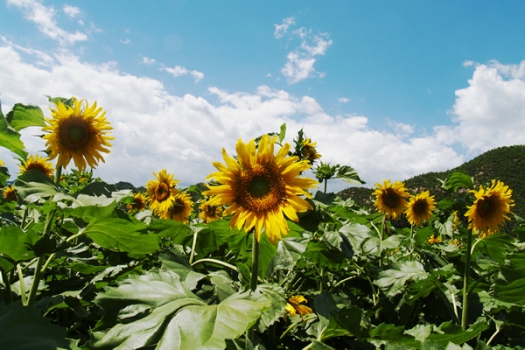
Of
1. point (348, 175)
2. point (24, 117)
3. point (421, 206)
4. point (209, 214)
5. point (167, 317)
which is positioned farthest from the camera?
point (421, 206)

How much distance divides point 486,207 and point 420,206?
311 cm

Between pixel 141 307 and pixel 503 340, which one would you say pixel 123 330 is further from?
pixel 503 340

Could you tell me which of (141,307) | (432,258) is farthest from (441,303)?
(141,307)

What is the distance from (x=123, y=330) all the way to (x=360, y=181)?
253cm

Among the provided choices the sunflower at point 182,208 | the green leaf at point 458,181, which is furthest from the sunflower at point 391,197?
the green leaf at point 458,181

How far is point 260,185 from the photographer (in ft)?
6.61

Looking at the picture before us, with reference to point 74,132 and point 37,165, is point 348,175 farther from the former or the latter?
point 37,165

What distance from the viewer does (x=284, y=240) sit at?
2.29 m

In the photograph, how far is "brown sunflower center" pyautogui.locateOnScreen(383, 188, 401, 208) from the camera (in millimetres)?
6039

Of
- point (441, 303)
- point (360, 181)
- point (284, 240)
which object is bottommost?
point (441, 303)

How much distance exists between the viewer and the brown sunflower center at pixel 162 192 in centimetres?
429

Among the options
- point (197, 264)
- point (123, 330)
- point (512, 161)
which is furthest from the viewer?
point (512, 161)

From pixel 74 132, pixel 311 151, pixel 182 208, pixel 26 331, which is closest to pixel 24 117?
pixel 74 132

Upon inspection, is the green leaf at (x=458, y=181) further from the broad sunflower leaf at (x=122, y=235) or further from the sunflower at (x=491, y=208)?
the broad sunflower leaf at (x=122, y=235)
